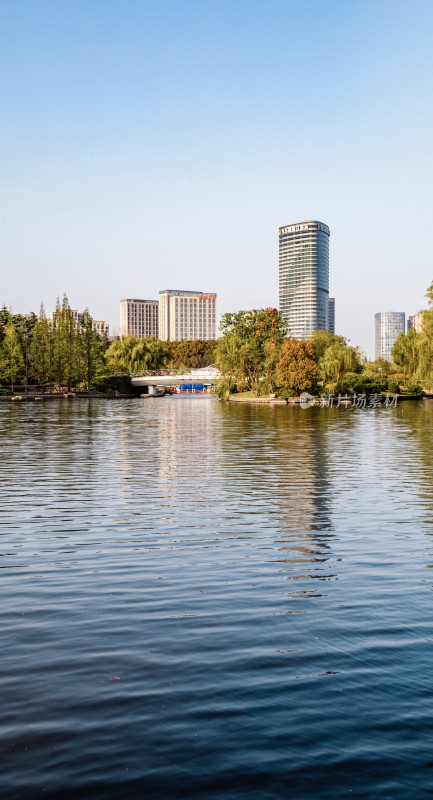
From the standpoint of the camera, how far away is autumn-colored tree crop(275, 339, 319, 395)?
389 feet

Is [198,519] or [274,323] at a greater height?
[274,323]

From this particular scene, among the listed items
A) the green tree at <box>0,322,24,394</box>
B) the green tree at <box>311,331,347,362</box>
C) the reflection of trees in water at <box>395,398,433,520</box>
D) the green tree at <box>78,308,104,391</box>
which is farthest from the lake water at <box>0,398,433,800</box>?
the green tree at <box>78,308,104,391</box>

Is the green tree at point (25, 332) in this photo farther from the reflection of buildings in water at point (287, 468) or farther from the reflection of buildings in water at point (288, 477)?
the reflection of buildings in water at point (288, 477)

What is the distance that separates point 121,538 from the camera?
17453 mm

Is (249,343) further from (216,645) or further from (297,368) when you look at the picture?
(216,645)

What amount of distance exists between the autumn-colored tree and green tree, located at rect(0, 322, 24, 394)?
158 feet

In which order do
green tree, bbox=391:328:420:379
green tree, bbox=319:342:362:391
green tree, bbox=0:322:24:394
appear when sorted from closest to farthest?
green tree, bbox=391:328:420:379, green tree, bbox=319:342:362:391, green tree, bbox=0:322:24:394

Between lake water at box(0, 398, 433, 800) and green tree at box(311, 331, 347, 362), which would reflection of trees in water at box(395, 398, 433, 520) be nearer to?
lake water at box(0, 398, 433, 800)

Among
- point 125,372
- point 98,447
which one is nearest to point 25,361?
point 125,372

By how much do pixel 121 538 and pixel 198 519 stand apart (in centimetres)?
315

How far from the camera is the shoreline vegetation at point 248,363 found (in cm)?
11994

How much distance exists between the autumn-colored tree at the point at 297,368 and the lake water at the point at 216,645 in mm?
94314

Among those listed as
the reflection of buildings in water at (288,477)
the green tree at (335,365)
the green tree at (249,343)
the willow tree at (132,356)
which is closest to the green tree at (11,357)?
the green tree at (249,343)

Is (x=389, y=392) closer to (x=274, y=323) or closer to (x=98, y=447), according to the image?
(x=274, y=323)
